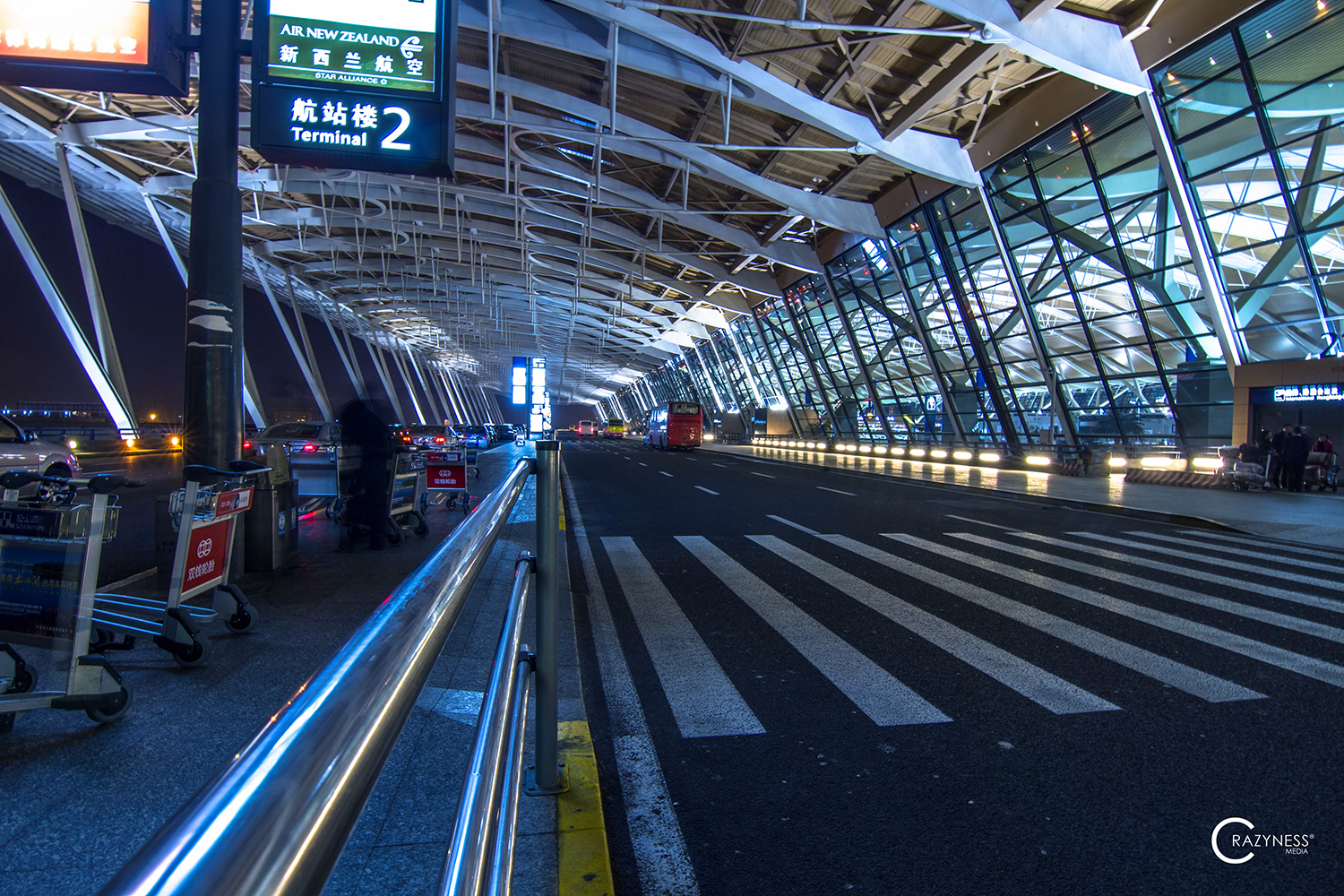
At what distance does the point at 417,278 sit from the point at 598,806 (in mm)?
50915

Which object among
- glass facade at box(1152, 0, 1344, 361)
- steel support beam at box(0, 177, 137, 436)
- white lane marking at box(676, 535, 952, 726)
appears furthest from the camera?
steel support beam at box(0, 177, 137, 436)

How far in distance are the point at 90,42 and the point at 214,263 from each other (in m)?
2.08

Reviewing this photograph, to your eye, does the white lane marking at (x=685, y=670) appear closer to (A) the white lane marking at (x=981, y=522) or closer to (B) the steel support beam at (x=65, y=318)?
(A) the white lane marking at (x=981, y=522)

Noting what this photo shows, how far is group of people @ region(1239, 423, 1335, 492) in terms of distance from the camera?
18234 mm

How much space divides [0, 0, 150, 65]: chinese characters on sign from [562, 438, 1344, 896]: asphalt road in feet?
21.5

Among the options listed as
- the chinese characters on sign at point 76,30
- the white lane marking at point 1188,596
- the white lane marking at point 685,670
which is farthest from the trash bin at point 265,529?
the white lane marking at point 1188,596

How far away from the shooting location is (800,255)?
36812mm

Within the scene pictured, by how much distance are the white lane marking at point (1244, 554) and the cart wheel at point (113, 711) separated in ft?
35.0

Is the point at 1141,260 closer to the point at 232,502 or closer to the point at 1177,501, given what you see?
the point at 1177,501

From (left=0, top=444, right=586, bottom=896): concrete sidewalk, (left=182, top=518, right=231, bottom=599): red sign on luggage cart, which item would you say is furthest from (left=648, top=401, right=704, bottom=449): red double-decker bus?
(left=182, top=518, right=231, bottom=599): red sign on luggage cart

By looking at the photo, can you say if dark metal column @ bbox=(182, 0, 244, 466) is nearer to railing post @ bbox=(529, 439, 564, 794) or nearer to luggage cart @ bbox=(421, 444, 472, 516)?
railing post @ bbox=(529, 439, 564, 794)

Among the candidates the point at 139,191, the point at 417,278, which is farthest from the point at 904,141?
the point at 417,278

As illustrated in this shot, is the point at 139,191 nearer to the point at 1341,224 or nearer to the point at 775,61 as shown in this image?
the point at 775,61

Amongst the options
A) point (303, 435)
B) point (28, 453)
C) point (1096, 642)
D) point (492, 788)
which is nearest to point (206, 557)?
point (492, 788)
